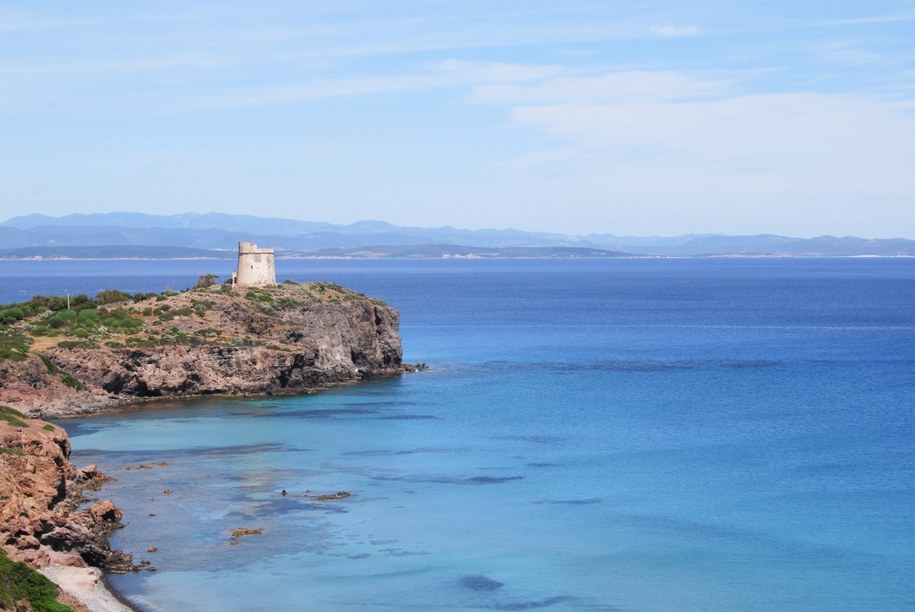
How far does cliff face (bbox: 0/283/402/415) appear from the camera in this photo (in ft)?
206

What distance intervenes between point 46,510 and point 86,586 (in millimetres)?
3965

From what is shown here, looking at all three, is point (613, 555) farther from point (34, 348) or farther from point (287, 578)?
point (34, 348)

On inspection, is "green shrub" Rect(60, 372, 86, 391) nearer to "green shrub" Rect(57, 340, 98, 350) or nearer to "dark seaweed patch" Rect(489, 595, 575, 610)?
"green shrub" Rect(57, 340, 98, 350)

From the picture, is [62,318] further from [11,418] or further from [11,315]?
[11,418]

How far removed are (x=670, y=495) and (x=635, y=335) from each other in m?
68.0

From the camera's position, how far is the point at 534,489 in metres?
44.4

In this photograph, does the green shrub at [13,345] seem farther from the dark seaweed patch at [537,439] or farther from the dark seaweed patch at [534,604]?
the dark seaweed patch at [534,604]

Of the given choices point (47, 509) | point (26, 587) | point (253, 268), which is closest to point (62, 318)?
point (253, 268)

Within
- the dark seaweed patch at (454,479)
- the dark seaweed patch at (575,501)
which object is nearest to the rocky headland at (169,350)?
the dark seaweed patch at (454,479)

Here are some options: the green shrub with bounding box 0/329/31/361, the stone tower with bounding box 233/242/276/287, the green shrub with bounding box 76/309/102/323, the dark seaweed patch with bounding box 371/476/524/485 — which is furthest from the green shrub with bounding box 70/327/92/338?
the dark seaweed patch with bounding box 371/476/524/485

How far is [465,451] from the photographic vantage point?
2062 inches

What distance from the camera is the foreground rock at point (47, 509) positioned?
31141mm

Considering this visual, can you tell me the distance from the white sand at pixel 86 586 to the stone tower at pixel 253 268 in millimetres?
52635

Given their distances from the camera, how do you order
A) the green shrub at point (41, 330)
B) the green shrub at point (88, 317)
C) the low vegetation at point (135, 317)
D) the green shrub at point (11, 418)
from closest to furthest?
the green shrub at point (11, 418) → the low vegetation at point (135, 317) → the green shrub at point (41, 330) → the green shrub at point (88, 317)
